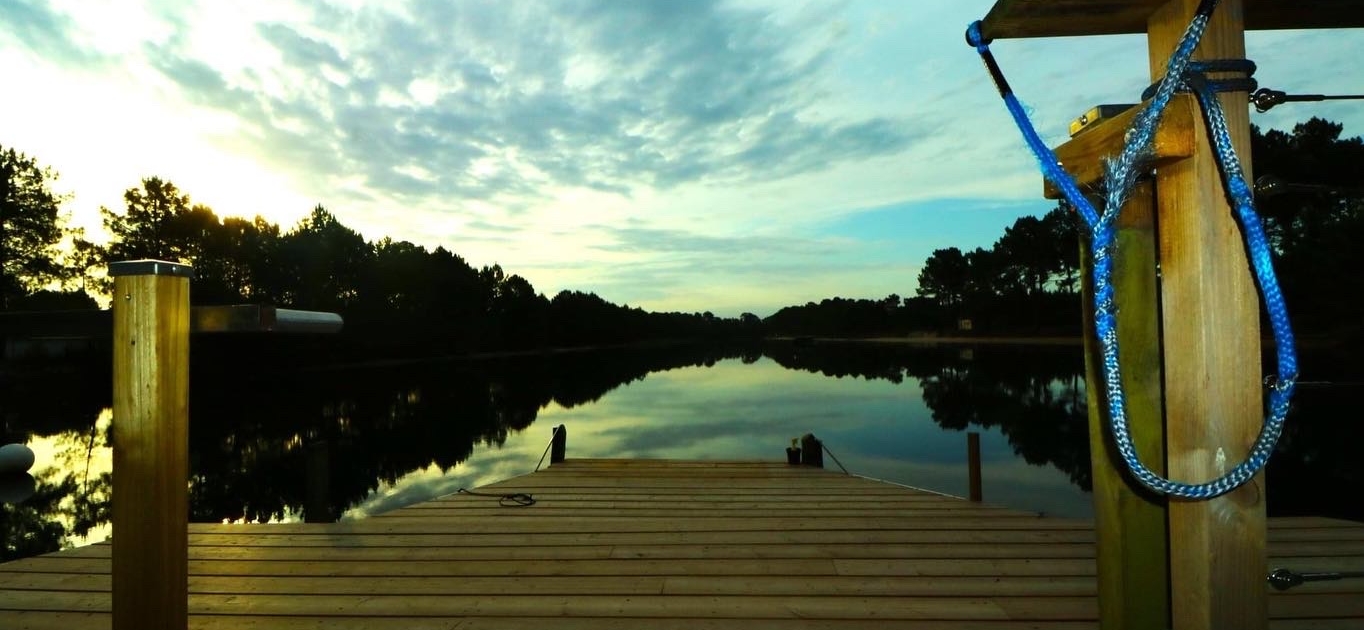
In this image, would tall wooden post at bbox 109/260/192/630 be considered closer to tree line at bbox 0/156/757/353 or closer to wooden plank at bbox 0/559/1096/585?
wooden plank at bbox 0/559/1096/585

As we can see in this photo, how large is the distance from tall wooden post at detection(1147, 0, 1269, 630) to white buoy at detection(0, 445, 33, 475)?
49.0 feet

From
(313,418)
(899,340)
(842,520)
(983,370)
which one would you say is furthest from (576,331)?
(842,520)

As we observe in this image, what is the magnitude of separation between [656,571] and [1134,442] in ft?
7.85

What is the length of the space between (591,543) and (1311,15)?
3636 mm

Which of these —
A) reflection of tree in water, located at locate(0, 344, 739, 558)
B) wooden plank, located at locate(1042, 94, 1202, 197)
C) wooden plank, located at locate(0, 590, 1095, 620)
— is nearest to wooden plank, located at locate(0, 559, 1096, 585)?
wooden plank, located at locate(0, 590, 1095, 620)

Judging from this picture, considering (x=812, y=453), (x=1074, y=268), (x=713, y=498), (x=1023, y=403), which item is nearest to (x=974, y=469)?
(x=713, y=498)

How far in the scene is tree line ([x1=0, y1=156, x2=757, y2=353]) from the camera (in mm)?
34250

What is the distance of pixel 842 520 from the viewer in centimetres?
427

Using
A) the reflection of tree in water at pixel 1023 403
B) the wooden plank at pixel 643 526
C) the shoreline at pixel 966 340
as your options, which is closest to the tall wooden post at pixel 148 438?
the wooden plank at pixel 643 526

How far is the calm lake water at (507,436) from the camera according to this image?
1130cm

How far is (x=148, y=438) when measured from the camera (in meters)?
1.46

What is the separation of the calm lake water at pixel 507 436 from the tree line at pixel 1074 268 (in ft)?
16.5

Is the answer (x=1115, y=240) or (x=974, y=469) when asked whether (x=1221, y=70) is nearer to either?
(x=1115, y=240)

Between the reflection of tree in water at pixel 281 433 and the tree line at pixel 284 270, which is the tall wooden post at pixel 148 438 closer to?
the reflection of tree in water at pixel 281 433
